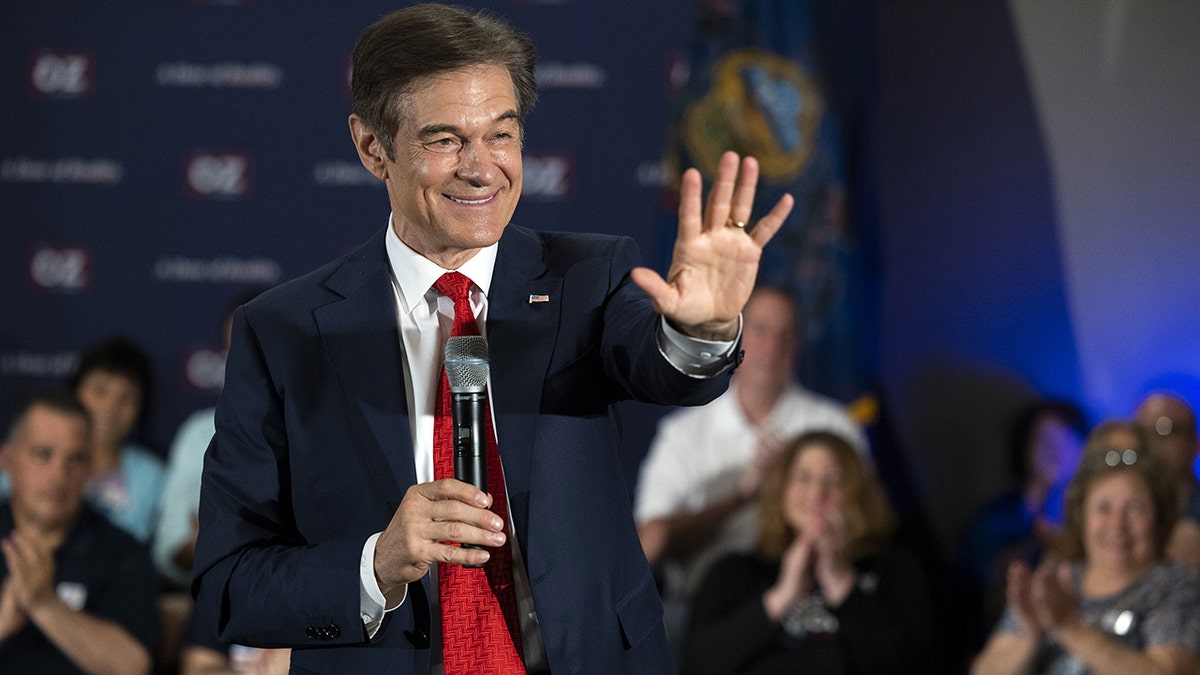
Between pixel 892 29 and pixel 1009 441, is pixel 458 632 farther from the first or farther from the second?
pixel 892 29

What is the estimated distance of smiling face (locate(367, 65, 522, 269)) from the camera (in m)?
1.53

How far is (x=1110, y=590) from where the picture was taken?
3.58 metres

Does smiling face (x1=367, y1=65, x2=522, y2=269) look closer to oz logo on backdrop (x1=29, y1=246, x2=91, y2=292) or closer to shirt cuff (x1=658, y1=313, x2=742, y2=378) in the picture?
shirt cuff (x1=658, y1=313, x2=742, y2=378)

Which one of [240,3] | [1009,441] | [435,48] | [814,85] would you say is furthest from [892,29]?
[435,48]

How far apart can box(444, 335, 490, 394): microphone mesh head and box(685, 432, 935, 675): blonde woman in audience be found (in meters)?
2.55

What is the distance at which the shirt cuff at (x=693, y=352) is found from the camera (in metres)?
1.42

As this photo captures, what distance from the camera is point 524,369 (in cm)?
155

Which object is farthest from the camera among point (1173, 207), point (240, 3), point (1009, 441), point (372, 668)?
point (240, 3)

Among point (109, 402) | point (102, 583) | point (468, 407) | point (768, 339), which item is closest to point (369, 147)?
point (468, 407)

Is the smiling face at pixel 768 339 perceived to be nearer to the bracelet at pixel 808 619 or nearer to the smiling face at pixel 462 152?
the bracelet at pixel 808 619

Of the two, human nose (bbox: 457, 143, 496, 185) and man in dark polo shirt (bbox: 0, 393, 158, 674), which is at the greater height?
human nose (bbox: 457, 143, 496, 185)

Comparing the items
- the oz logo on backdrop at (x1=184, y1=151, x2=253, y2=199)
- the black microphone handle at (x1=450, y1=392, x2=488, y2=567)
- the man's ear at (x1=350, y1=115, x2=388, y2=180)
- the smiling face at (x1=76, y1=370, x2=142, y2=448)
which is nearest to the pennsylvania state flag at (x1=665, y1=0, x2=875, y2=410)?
the oz logo on backdrop at (x1=184, y1=151, x2=253, y2=199)

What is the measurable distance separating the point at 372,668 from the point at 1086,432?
3984 mm

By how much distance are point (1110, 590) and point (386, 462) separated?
8.92ft
